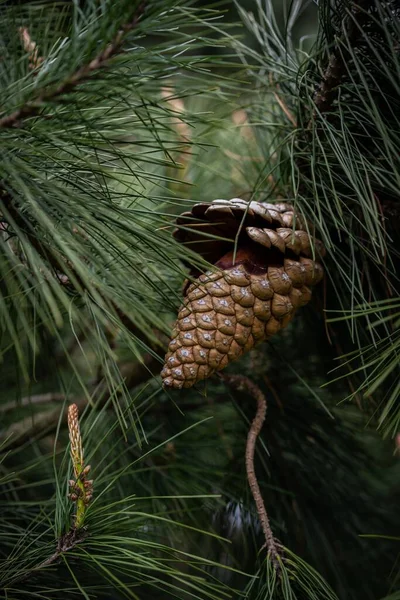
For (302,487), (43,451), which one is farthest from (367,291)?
(43,451)

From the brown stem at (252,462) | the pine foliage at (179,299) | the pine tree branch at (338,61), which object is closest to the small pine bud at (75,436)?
the pine foliage at (179,299)

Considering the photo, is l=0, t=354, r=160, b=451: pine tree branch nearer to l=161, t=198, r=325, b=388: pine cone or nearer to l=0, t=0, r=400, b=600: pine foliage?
l=0, t=0, r=400, b=600: pine foliage

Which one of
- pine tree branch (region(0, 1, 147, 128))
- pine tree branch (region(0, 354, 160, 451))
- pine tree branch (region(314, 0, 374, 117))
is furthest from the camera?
pine tree branch (region(0, 354, 160, 451))

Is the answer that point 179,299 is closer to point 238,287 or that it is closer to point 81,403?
point 238,287

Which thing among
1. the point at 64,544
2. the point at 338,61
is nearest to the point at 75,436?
the point at 64,544

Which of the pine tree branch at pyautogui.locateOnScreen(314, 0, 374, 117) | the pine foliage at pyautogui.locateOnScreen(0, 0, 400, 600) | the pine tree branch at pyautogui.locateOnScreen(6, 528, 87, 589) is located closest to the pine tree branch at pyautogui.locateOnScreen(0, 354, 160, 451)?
the pine foliage at pyautogui.locateOnScreen(0, 0, 400, 600)

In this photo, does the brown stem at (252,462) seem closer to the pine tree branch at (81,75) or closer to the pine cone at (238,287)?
the pine cone at (238,287)
